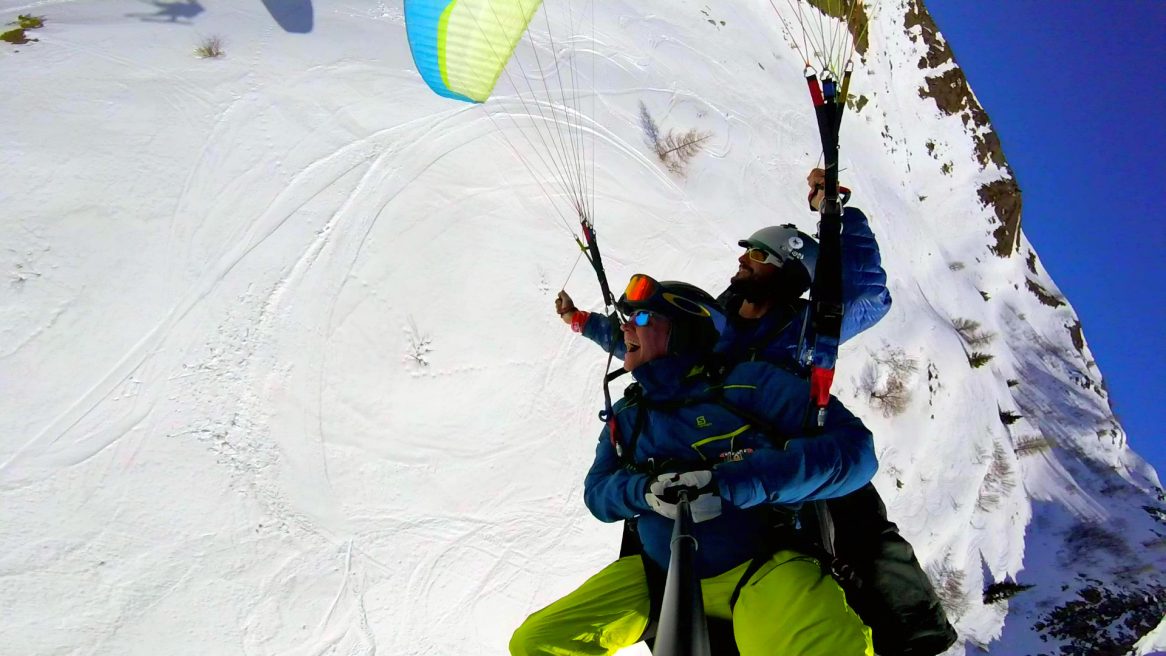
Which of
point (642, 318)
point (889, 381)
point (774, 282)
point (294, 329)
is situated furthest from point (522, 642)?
point (889, 381)

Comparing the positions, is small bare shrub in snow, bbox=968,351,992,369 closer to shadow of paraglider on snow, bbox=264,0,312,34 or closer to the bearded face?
the bearded face

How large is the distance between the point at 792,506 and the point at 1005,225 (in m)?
21.1

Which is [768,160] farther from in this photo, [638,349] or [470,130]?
[638,349]

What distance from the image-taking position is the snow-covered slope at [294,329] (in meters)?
5.61

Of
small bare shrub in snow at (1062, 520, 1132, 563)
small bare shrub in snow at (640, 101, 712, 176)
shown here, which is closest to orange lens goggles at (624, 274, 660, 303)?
small bare shrub in snow at (640, 101, 712, 176)

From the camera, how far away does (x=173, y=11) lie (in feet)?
23.6

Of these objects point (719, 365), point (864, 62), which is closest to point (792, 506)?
point (719, 365)

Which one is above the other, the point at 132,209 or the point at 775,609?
the point at 132,209

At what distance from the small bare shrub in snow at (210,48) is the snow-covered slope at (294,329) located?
9 centimetres

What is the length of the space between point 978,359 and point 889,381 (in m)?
6.22

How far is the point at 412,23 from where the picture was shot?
17.4ft

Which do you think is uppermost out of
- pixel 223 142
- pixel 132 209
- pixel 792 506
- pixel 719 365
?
pixel 223 142

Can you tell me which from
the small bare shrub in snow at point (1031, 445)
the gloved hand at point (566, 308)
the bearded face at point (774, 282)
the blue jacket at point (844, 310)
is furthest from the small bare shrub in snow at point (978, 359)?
the gloved hand at point (566, 308)

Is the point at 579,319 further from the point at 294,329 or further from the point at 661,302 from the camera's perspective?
the point at 294,329
